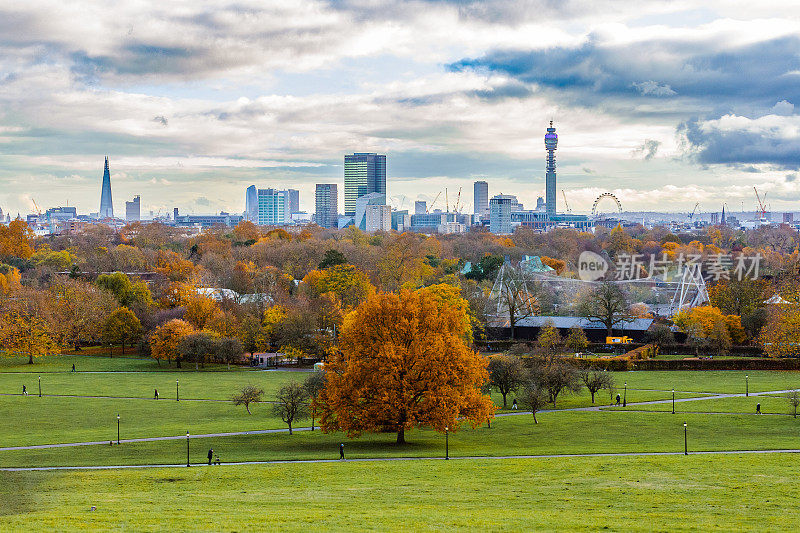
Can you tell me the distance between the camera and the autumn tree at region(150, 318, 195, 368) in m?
82.7

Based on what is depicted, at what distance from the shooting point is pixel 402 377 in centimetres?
4309

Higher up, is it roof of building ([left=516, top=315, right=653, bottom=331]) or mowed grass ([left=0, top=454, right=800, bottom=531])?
roof of building ([left=516, top=315, right=653, bottom=331])

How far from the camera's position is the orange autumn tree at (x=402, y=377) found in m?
42.1

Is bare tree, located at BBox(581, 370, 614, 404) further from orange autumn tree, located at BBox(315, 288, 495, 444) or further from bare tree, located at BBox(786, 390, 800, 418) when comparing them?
orange autumn tree, located at BBox(315, 288, 495, 444)

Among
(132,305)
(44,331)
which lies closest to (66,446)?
(44,331)

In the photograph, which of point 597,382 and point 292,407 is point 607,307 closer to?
point 597,382

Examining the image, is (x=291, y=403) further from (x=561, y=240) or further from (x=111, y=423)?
(x=561, y=240)

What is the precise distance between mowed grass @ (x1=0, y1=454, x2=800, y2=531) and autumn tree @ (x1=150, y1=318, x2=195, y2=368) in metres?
49.2

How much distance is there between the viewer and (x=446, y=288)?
8450 cm

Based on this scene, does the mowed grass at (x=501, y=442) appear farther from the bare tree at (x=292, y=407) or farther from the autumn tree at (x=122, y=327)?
the autumn tree at (x=122, y=327)

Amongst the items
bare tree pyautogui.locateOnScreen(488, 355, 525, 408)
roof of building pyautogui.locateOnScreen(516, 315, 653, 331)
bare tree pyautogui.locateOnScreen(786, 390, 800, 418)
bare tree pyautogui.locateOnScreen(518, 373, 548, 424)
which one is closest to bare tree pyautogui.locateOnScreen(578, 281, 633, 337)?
roof of building pyautogui.locateOnScreen(516, 315, 653, 331)

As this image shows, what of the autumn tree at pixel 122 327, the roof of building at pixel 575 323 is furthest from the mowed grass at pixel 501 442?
the autumn tree at pixel 122 327

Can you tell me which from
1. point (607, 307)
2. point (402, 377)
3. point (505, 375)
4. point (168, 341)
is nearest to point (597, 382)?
point (505, 375)

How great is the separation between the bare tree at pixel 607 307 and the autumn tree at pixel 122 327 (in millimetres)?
54507
